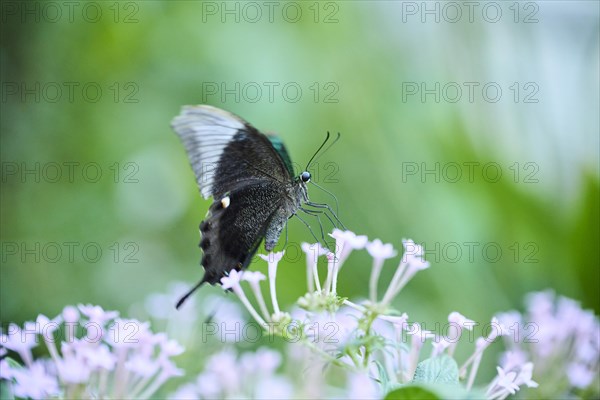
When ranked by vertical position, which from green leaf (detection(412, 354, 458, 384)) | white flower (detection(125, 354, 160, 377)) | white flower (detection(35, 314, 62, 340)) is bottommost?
white flower (detection(125, 354, 160, 377))

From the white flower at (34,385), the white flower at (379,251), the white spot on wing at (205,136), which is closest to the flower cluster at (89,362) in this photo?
the white flower at (34,385)

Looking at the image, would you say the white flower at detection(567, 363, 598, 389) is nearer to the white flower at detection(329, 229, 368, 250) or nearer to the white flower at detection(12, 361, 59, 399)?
the white flower at detection(329, 229, 368, 250)

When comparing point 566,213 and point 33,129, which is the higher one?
point 33,129

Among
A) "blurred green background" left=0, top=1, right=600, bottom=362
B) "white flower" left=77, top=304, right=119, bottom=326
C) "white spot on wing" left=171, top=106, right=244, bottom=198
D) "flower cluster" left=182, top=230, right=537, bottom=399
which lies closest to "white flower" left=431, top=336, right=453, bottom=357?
"flower cluster" left=182, top=230, right=537, bottom=399

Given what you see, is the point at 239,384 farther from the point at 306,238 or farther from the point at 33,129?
the point at 33,129

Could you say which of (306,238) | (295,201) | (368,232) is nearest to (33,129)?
(306,238)

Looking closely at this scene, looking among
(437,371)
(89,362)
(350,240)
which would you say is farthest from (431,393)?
(89,362)

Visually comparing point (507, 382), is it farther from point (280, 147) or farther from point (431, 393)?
point (280, 147)
